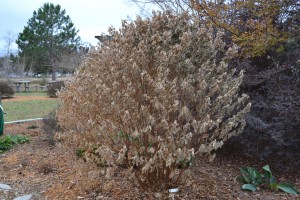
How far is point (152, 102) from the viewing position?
9.16 ft

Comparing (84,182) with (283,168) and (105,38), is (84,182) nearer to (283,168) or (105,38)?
(105,38)

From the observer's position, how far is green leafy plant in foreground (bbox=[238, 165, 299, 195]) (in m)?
3.55

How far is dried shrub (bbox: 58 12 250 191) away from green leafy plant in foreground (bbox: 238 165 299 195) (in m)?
0.91

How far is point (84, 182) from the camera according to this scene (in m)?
3.35

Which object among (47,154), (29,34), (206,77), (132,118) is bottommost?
(47,154)

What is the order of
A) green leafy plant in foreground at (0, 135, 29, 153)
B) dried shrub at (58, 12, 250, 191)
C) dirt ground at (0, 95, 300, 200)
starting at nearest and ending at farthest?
dried shrub at (58, 12, 250, 191), dirt ground at (0, 95, 300, 200), green leafy plant in foreground at (0, 135, 29, 153)

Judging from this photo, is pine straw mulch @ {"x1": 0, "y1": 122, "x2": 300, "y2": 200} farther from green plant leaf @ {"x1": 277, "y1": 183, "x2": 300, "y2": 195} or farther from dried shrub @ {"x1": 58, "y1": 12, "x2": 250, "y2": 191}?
dried shrub @ {"x1": 58, "y1": 12, "x2": 250, "y2": 191}

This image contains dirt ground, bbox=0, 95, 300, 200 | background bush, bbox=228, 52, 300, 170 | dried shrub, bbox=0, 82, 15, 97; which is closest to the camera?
dirt ground, bbox=0, 95, 300, 200

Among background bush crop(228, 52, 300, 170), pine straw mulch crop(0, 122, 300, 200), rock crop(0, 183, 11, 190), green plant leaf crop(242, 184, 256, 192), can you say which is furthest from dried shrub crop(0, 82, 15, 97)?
green plant leaf crop(242, 184, 256, 192)

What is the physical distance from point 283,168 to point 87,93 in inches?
109

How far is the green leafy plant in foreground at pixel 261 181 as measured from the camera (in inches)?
140

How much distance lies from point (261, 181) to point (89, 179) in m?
1.98

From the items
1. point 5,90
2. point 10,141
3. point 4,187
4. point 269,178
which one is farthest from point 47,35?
point 269,178

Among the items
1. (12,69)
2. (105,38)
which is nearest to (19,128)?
(105,38)
